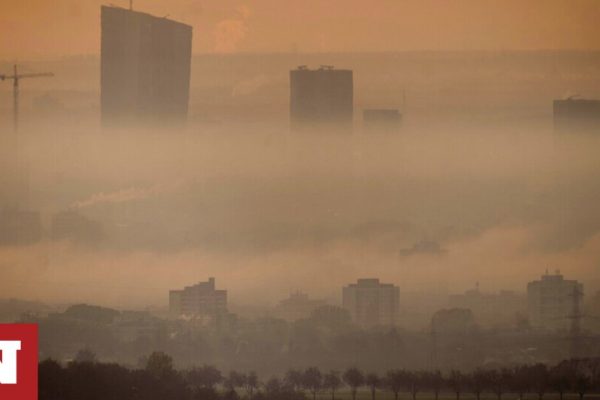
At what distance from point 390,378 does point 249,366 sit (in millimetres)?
1374

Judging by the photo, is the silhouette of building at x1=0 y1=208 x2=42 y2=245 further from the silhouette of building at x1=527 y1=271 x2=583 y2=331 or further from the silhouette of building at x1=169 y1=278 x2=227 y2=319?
the silhouette of building at x1=527 y1=271 x2=583 y2=331

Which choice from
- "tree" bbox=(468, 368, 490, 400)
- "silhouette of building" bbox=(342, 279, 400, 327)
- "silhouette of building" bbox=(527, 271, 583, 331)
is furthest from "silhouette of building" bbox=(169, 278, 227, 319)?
"silhouette of building" bbox=(527, 271, 583, 331)

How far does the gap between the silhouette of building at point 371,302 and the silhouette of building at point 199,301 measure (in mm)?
1126

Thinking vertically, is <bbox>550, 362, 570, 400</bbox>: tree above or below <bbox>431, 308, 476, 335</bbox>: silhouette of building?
below

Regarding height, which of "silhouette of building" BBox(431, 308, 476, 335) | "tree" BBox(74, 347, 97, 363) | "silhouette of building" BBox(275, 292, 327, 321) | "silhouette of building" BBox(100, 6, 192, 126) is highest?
"silhouette of building" BBox(100, 6, 192, 126)

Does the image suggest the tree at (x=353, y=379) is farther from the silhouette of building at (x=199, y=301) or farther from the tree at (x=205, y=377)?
the silhouette of building at (x=199, y=301)

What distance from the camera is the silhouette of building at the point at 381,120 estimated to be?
713 inches

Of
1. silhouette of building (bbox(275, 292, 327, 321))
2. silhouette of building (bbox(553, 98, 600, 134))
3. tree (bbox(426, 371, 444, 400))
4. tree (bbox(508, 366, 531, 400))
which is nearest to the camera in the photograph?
tree (bbox(508, 366, 531, 400))

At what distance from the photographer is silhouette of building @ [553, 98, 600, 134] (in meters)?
18.1

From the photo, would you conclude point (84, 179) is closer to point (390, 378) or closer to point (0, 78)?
point (0, 78)

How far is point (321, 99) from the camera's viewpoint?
17.7 m

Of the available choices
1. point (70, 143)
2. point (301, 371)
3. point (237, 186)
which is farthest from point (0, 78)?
point (301, 371)

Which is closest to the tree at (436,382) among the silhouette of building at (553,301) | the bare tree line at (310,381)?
the bare tree line at (310,381)

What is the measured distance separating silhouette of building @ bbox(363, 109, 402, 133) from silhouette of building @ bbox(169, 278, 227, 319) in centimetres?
199
